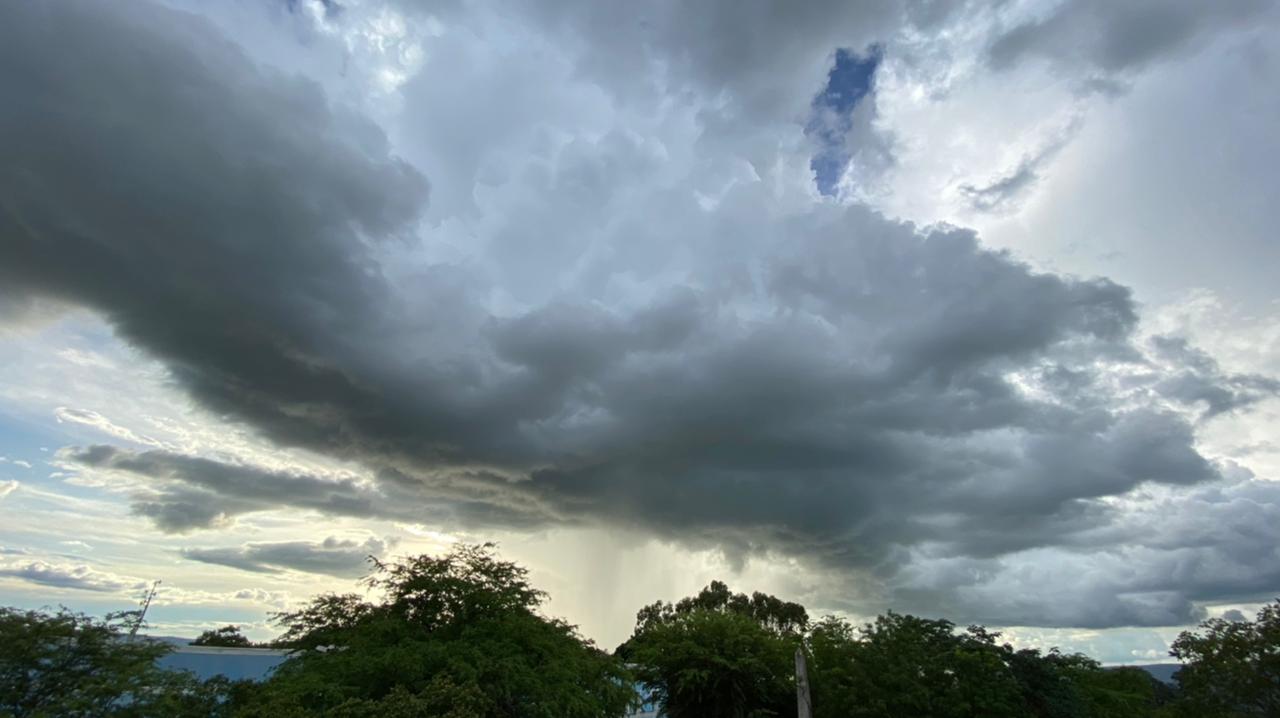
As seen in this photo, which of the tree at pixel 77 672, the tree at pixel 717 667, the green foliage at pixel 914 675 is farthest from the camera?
the tree at pixel 717 667

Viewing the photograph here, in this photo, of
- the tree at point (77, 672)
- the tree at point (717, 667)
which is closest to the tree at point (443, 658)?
the tree at point (77, 672)

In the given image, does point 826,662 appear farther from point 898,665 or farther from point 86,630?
point 86,630

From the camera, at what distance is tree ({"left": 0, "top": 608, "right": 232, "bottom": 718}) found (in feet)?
62.3

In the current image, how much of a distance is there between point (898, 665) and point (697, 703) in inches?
495

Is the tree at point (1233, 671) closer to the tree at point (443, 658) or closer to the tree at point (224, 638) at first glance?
the tree at point (443, 658)

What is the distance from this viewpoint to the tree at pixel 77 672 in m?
19.0

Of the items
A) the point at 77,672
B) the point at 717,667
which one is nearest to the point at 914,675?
the point at 717,667

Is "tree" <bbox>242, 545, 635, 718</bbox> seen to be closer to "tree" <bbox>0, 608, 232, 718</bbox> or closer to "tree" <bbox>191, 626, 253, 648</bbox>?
"tree" <bbox>0, 608, 232, 718</bbox>

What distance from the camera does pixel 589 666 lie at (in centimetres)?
3122

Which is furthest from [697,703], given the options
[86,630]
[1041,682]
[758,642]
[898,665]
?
[86,630]

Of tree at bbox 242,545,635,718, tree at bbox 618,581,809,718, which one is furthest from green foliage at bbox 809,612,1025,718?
tree at bbox 242,545,635,718

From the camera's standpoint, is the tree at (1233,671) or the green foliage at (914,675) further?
the green foliage at (914,675)

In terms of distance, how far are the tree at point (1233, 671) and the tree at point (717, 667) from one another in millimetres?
21019

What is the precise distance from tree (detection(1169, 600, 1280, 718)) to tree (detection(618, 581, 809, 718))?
69.0 ft
